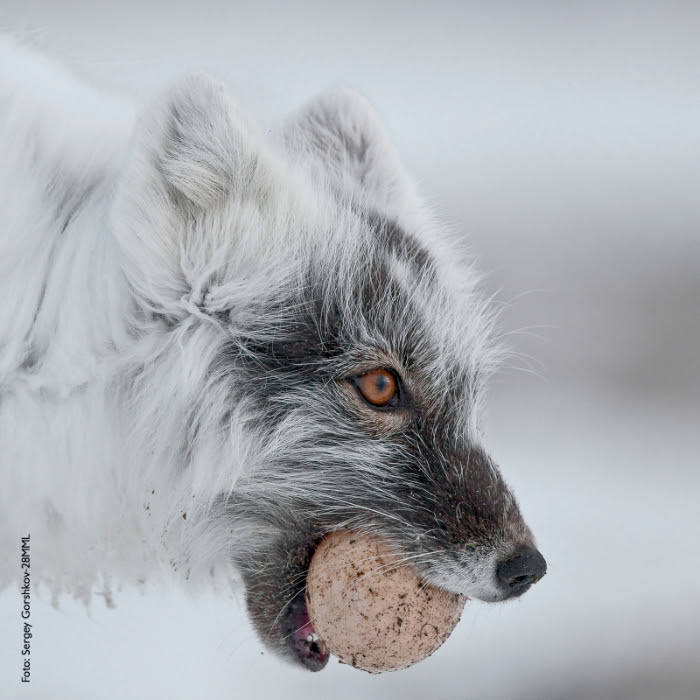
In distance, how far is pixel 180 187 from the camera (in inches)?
48.1

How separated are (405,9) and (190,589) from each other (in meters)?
2.61

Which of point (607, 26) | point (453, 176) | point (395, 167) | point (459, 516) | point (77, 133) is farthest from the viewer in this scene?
point (607, 26)

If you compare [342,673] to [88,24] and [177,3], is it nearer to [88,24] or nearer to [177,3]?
[88,24]

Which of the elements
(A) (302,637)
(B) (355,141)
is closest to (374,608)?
(A) (302,637)

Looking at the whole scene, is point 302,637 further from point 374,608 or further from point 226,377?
point 226,377

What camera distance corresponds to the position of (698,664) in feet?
9.57

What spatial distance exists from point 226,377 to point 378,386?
0.23 meters

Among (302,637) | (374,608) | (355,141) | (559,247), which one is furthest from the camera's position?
(559,247)

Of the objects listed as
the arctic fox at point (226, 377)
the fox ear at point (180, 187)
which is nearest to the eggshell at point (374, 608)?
the arctic fox at point (226, 377)

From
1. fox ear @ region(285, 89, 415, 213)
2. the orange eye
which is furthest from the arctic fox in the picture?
fox ear @ region(285, 89, 415, 213)

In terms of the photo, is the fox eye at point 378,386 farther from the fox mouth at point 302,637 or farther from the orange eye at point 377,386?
the fox mouth at point 302,637

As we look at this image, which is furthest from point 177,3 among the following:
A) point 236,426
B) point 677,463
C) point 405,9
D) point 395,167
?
point 677,463

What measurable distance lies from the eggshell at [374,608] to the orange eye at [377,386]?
0.21 meters

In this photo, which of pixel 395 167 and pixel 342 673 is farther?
pixel 342 673
